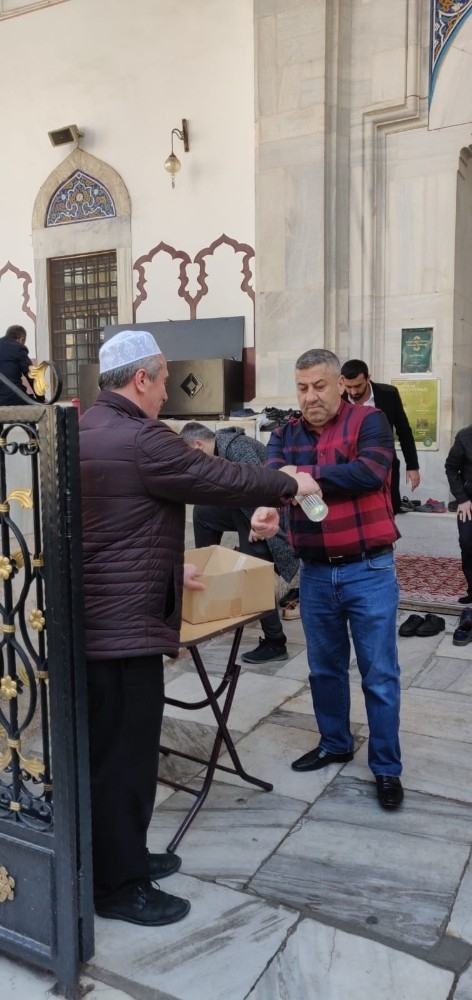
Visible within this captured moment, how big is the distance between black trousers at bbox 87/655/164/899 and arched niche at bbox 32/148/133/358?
7269mm

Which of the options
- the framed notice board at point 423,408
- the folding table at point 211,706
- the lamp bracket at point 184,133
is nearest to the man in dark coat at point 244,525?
the folding table at point 211,706

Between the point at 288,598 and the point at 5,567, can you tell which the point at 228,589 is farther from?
the point at 288,598

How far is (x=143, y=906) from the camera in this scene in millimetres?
2211

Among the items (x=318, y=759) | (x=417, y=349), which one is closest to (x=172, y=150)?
(x=417, y=349)

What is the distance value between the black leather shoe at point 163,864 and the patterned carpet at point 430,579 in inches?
131

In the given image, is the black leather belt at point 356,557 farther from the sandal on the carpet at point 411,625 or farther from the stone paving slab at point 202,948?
the sandal on the carpet at point 411,625

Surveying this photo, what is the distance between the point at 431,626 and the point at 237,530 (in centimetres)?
147

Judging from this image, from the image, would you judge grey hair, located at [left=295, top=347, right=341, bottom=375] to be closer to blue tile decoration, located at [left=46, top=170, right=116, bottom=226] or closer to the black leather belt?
the black leather belt

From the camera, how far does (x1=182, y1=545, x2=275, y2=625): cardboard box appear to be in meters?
Answer: 2.69

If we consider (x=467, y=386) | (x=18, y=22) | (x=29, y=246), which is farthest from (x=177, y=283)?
(x=18, y=22)

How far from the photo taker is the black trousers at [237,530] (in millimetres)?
4387

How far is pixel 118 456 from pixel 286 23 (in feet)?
22.5

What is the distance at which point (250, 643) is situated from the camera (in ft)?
16.2

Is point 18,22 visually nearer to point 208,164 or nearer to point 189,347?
point 208,164
